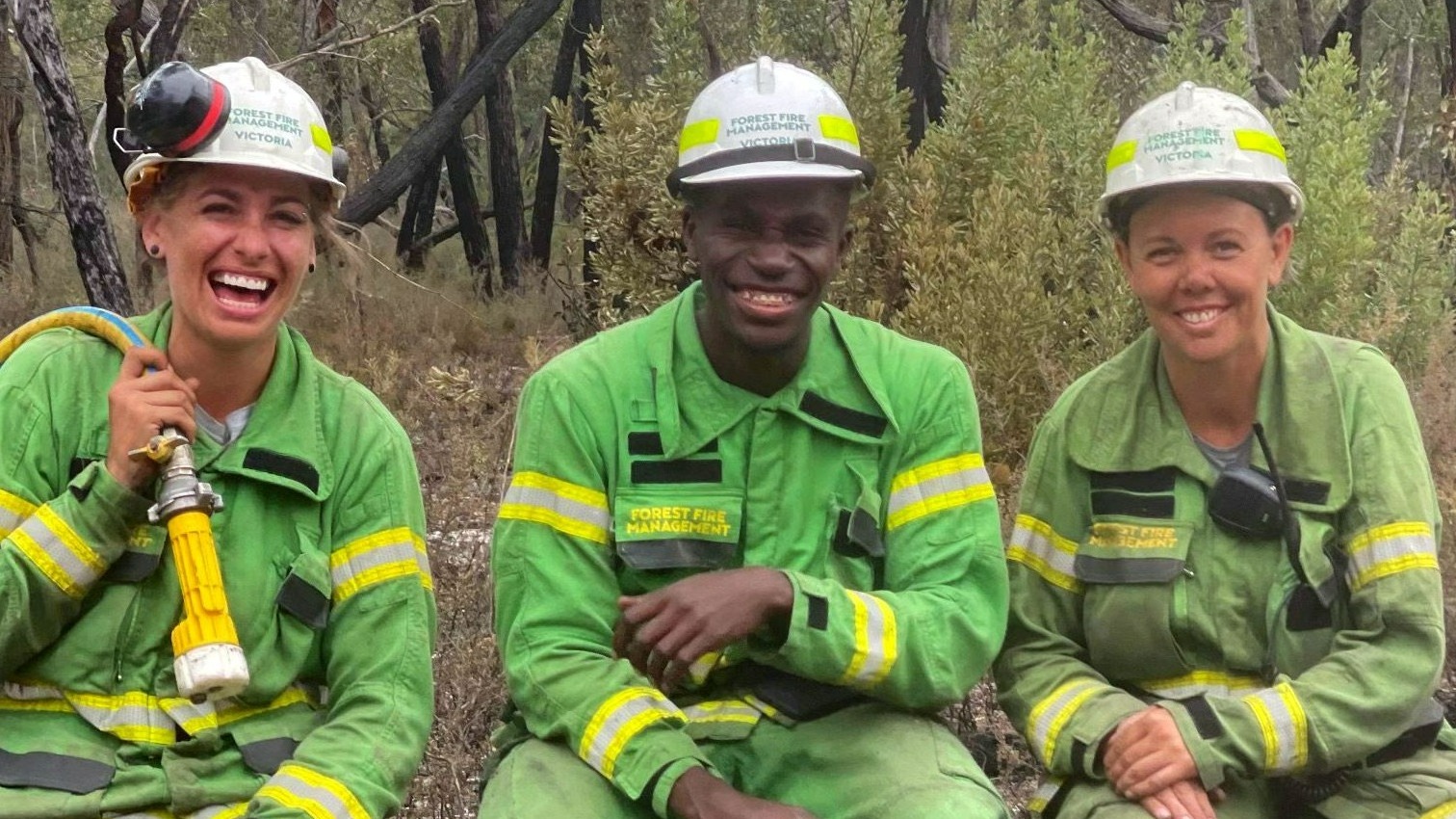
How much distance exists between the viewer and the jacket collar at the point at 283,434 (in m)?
3.18

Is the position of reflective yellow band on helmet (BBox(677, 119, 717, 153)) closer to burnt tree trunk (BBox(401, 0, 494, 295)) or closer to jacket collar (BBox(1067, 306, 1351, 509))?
jacket collar (BBox(1067, 306, 1351, 509))

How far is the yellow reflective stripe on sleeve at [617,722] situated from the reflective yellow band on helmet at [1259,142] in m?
1.60

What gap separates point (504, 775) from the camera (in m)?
3.25

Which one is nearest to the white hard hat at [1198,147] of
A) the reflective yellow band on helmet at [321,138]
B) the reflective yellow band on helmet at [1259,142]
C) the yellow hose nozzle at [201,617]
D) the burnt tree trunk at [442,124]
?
the reflective yellow band on helmet at [1259,142]

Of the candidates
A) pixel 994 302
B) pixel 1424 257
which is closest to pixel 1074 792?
pixel 994 302

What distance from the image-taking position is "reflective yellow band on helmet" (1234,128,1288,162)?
335cm

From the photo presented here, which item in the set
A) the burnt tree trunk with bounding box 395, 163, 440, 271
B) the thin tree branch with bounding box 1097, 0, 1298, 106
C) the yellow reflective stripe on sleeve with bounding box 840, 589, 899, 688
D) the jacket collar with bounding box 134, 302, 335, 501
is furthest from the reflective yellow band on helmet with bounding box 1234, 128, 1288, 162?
the burnt tree trunk with bounding box 395, 163, 440, 271

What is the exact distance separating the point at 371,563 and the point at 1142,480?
1588mm

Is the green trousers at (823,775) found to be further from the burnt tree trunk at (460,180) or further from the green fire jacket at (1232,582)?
the burnt tree trunk at (460,180)

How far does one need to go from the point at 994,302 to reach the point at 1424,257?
2271 mm

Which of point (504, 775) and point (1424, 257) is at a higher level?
point (1424, 257)

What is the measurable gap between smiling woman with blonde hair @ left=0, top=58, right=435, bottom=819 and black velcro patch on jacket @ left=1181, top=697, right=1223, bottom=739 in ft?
4.90

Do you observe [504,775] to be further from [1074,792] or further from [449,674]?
[449,674]

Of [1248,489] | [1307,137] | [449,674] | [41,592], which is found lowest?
[449,674]
